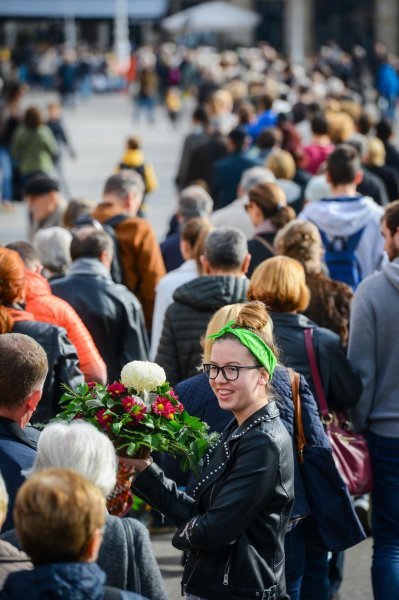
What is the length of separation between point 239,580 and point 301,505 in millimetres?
779

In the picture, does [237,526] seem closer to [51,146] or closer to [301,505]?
[301,505]

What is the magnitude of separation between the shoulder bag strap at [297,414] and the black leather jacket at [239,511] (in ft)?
1.73

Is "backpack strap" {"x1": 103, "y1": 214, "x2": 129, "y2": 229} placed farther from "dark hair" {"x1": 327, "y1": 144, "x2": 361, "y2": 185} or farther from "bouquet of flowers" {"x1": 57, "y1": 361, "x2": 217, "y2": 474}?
"bouquet of flowers" {"x1": 57, "y1": 361, "x2": 217, "y2": 474}

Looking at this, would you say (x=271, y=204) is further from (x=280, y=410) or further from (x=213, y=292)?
(x=280, y=410)

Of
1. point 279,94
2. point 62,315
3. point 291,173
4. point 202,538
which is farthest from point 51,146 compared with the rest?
point 202,538

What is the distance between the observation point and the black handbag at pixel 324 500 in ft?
15.6

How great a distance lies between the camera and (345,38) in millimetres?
58969

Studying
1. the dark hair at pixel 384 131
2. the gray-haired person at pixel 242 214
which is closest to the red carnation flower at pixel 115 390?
the gray-haired person at pixel 242 214

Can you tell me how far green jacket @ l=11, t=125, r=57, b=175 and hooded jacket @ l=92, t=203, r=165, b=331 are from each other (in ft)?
21.7

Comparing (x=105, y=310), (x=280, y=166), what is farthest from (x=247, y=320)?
(x=280, y=166)

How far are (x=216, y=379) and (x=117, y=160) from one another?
74.3ft

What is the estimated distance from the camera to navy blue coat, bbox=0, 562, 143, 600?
3.05m

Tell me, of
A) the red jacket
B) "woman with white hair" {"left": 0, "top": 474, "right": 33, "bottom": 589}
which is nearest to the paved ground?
the red jacket

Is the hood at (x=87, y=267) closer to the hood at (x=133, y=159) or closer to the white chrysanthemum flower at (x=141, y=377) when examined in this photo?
the white chrysanthemum flower at (x=141, y=377)
